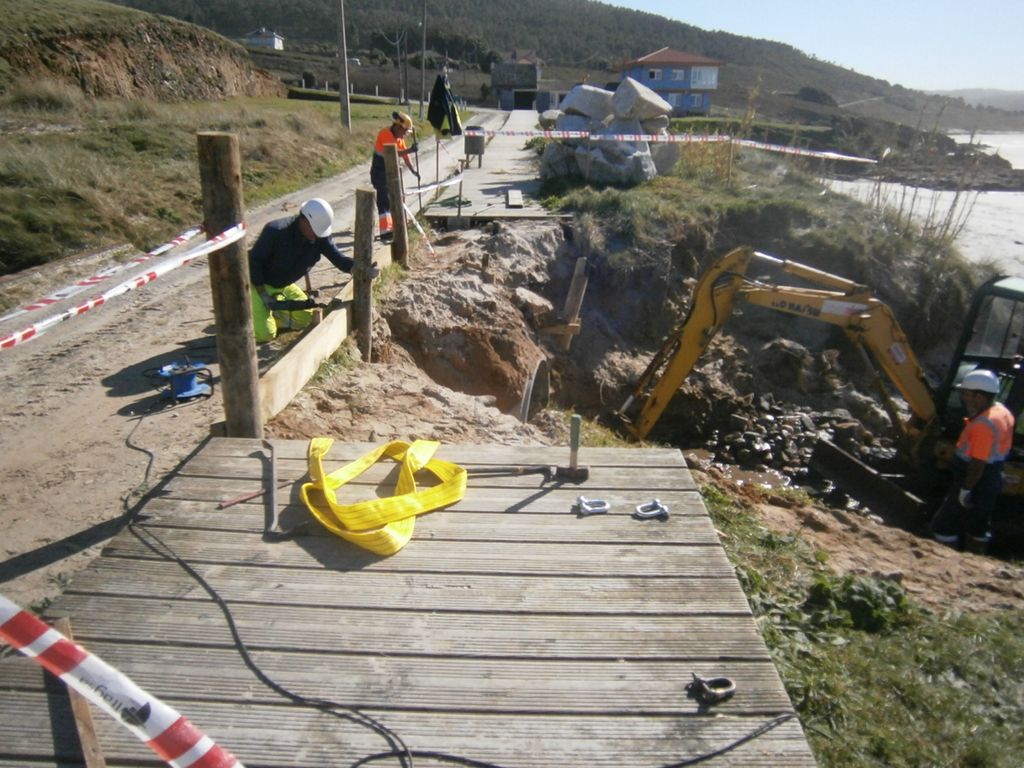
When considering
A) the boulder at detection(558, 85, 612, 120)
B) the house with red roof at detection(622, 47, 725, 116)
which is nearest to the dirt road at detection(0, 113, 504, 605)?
the boulder at detection(558, 85, 612, 120)

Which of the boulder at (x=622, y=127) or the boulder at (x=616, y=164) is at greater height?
the boulder at (x=622, y=127)

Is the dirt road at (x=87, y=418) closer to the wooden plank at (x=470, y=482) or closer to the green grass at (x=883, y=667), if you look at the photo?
the wooden plank at (x=470, y=482)

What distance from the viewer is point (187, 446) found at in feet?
18.0

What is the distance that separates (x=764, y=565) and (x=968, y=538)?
401 centimetres

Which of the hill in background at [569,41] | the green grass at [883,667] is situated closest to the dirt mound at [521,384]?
the green grass at [883,667]

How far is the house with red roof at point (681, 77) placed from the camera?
201 feet

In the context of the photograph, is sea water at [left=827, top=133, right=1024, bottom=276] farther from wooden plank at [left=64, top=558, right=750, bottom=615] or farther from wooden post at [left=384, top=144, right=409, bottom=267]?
wooden plank at [left=64, top=558, right=750, bottom=615]

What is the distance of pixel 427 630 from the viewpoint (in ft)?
9.47

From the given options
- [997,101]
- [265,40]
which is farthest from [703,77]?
[997,101]

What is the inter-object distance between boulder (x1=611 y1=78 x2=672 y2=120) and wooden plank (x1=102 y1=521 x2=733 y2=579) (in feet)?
51.1

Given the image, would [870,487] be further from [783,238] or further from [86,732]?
[86,732]

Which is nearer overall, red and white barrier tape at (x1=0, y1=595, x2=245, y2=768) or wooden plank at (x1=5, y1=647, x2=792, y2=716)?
red and white barrier tape at (x1=0, y1=595, x2=245, y2=768)

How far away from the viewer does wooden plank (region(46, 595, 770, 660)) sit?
2.80 m

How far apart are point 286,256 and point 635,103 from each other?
12324mm
